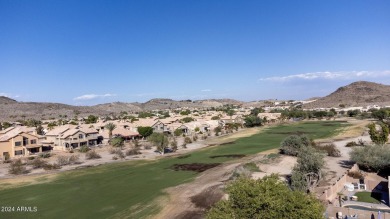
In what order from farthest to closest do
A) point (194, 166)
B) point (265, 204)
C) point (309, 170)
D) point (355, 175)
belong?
point (194, 166) < point (355, 175) < point (309, 170) < point (265, 204)

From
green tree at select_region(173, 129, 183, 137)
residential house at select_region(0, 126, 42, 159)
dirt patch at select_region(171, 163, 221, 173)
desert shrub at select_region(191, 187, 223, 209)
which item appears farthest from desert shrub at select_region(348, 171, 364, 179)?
green tree at select_region(173, 129, 183, 137)

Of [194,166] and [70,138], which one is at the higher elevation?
[70,138]

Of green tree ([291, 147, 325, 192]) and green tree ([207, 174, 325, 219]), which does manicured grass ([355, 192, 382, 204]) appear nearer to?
green tree ([291, 147, 325, 192])

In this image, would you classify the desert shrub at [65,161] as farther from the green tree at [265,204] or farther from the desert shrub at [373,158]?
the desert shrub at [373,158]

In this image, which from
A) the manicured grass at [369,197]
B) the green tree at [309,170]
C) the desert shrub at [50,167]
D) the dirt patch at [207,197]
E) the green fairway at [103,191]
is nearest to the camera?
the manicured grass at [369,197]

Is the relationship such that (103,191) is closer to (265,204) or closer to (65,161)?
(65,161)

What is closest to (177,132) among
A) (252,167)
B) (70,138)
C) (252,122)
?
(70,138)

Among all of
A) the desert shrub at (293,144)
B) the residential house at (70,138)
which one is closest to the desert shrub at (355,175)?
the desert shrub at (293,144)
